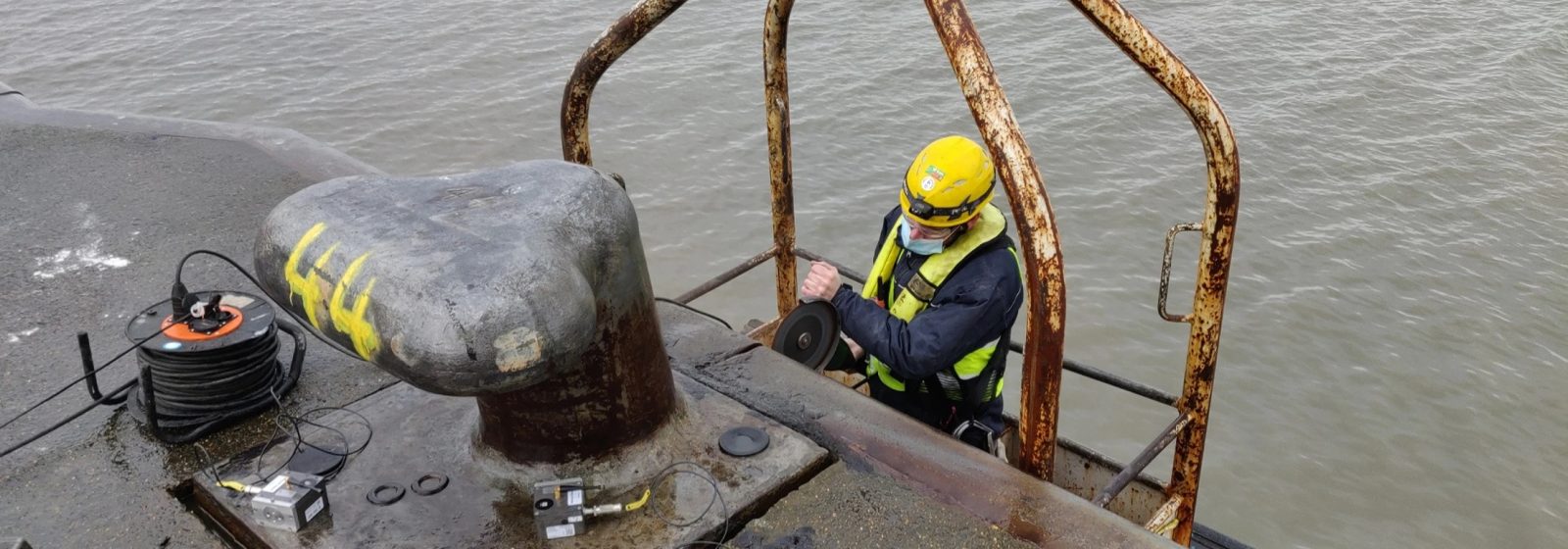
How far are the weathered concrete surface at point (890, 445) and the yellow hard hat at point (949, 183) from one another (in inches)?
28.3

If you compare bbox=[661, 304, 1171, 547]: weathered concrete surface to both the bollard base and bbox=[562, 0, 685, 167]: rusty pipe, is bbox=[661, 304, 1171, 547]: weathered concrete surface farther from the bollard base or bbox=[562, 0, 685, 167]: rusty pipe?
bbox=[562, 0, 685, 167]: rusty pipe

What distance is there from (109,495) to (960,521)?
2.74 m

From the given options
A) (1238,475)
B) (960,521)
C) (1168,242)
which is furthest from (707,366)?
(1238,475)

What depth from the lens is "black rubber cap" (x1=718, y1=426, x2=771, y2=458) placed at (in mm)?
3582

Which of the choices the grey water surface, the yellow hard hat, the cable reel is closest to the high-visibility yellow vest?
the yellow hard hat

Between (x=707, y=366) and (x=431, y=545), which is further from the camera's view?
(x=707, y=366)

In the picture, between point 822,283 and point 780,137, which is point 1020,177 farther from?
point 780,137

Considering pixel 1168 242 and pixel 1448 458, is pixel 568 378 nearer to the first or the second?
pixel 1168 242

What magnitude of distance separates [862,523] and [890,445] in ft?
1.48

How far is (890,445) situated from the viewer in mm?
3760

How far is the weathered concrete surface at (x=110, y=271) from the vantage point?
12.0ft

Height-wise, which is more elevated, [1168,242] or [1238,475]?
[1168,242]

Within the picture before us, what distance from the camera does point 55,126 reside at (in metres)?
7.23

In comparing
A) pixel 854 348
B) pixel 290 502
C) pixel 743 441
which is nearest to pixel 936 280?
pixel 854 348
